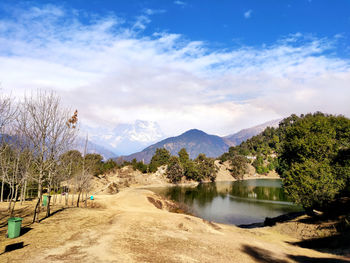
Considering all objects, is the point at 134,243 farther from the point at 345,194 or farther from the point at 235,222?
the point at 345,194

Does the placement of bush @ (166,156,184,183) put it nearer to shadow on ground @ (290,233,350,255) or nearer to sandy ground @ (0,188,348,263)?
sandy ground @ (0,188,348,263)

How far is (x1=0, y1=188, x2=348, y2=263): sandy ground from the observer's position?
16.7 m

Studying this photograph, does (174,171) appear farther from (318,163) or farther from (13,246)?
(13,246)

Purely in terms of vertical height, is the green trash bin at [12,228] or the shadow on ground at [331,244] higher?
the green trash bin at [12,228]

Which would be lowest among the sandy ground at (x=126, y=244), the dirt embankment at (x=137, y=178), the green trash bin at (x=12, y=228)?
the dirt embankment at (x=137, y=178)

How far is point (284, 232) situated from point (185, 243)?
2277 cm

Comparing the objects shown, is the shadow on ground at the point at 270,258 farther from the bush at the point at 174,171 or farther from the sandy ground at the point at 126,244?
the bush at the point at 174,171

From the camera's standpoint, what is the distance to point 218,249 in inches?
872

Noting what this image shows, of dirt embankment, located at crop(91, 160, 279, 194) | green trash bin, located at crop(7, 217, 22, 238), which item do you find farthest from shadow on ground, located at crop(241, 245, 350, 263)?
dirt embankment, located at crop(91, 160, 279, 194)

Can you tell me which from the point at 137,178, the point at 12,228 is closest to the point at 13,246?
the point at 12,228

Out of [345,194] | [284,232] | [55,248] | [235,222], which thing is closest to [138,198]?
[235,222]

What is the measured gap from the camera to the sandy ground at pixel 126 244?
16.7 metres

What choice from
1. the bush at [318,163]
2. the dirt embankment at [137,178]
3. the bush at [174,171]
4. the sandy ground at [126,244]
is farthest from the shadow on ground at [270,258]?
the bush at [174,171]

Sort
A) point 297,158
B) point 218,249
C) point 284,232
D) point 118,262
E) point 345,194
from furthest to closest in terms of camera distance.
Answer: point 297,158 → point 345,194 → point 284,232 → point 218,249 → point 118,262
